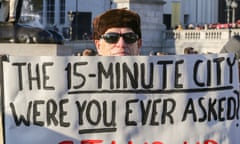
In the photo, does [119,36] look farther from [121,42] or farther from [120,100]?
[120,100]

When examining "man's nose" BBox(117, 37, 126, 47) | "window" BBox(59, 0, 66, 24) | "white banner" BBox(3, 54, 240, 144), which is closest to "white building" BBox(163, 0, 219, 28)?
"window" BBox(59, 0, 66, 24)

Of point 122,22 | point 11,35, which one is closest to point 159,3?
point 11,35

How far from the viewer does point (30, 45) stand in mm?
8859

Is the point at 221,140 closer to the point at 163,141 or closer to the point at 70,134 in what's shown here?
the point at 163,141

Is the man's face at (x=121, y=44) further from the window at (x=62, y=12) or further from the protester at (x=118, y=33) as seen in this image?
the window at (x=62, y=12)

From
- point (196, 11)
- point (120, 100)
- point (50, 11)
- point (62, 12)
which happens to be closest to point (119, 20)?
point (120, 100)

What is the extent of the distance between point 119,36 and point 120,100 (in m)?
0.51

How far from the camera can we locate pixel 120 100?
3.53 metres

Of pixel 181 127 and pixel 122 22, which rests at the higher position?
pixel 122 22

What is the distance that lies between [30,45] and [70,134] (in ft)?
17.9

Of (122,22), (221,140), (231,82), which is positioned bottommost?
(221,140)

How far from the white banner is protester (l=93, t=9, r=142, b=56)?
403mm

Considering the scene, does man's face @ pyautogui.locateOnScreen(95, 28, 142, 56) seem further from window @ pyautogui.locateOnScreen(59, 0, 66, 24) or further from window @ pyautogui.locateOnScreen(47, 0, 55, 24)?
window @ pyautogui.locateOnScreen(47, 0, 55, 24)

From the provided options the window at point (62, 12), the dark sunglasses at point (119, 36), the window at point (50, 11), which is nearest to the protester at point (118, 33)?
the dark sunglasses at point (119, 36)
